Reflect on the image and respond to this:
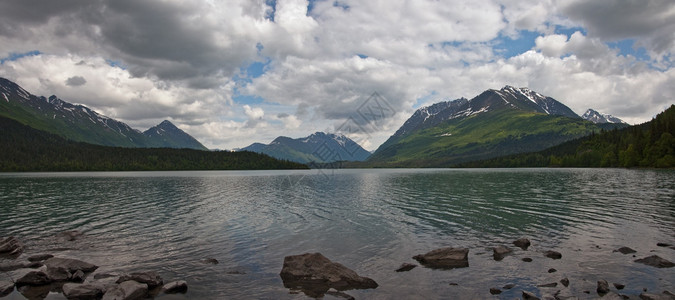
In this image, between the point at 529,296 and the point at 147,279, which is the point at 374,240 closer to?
the point at 529,296

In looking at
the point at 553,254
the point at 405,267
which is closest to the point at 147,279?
the point at 405,267

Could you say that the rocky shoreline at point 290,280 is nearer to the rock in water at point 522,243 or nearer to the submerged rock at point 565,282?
the submerged rock at point 565,282

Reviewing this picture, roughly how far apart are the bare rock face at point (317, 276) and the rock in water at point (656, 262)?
1874 centimetres

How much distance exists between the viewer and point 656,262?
901 inches

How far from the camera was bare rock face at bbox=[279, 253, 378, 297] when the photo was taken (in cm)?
2006

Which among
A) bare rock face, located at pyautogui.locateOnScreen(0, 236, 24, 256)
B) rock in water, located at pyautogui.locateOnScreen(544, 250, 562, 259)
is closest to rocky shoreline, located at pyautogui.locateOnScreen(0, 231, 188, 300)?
bare rock face, located at pyautogui.locateOnScreen(0, 236, 24, 256)

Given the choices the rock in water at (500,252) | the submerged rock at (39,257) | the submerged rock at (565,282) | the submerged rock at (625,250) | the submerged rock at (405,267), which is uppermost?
the submerged rock at (625,250)

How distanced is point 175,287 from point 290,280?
6.47 m

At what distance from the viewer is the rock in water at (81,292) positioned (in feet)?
58.7

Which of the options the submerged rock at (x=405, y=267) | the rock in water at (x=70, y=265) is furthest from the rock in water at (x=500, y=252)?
the rock in water at (x=70, y=265)

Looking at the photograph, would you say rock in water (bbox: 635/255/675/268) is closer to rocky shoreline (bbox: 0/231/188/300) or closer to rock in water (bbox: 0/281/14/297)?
rocky shoreline (bbox: 0/231/188/300)

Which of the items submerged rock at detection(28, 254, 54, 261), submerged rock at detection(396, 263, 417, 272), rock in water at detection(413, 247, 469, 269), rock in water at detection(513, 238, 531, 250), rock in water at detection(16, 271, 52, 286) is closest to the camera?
rock in water at detection(16, 271, 52, 286)

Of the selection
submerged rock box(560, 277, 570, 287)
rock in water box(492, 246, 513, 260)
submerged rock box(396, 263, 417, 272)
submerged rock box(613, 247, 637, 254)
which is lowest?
submerged rock box(396, 263, 417, 272)

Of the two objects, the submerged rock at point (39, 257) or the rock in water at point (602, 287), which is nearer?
the rock in water at point (602, 287)
